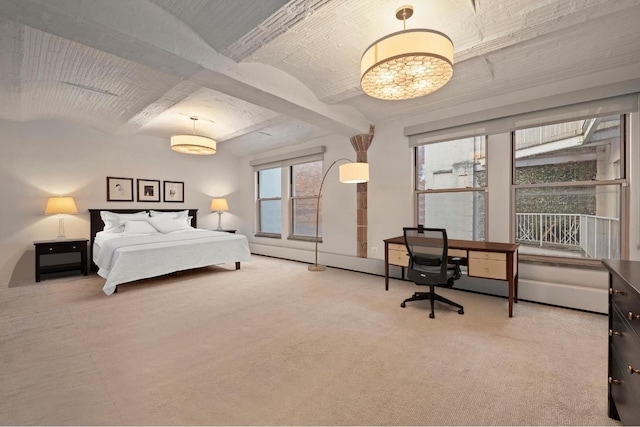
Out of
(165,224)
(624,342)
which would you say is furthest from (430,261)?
(165,224)

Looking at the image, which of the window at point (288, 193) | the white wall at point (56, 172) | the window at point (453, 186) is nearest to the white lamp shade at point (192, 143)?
the white wall at point (56, 172)

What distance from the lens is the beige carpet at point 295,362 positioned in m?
1.54

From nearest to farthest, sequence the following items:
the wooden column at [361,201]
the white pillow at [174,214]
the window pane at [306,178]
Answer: the wooden column at [361,201]
the white pillow at [174,214]
the window pane at [306,178]

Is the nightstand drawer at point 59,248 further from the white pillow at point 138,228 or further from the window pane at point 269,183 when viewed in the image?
the window pane at point 269,183

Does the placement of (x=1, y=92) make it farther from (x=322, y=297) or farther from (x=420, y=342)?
(x=420, y=342)

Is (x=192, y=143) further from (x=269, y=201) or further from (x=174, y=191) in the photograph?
(x=269, y=201)

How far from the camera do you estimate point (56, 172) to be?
485cm

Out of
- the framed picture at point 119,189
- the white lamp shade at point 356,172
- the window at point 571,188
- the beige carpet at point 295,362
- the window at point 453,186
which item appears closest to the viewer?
the beige carpet at point 295,362

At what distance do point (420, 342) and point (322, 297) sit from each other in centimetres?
145

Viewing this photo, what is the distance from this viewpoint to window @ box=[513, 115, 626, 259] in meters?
3.01

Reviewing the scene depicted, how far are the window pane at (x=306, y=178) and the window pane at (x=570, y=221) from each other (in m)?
3.59

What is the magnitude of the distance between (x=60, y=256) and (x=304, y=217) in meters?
4.42

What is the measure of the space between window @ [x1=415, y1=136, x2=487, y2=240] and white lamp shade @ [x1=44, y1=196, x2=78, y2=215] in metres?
5.73

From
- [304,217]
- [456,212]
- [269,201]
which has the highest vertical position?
[269,201]
